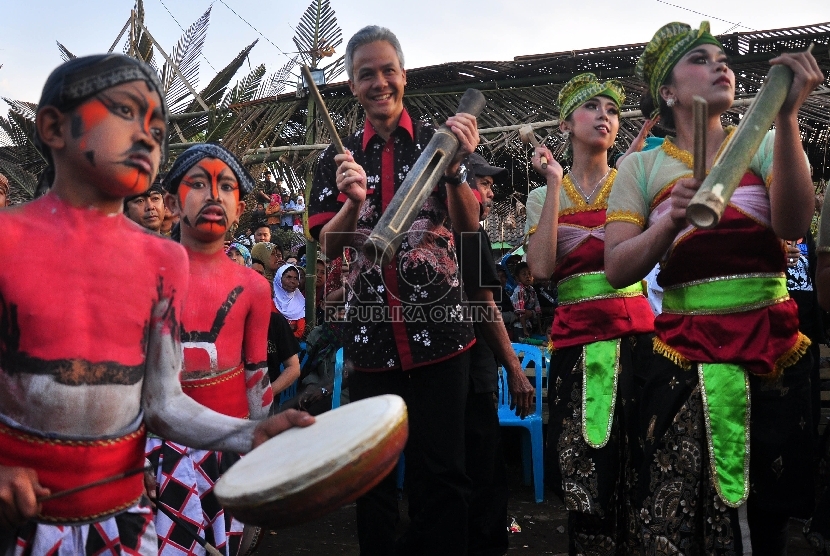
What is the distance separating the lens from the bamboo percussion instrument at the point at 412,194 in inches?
101

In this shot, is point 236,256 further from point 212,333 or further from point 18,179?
point 18,179

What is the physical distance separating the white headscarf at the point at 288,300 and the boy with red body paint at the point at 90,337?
6.59 meters

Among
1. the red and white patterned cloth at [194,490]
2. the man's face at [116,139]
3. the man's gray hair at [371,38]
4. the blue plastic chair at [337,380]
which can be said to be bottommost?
the blue plastic chair at [337,380]

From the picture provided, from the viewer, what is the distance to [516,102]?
1069cm

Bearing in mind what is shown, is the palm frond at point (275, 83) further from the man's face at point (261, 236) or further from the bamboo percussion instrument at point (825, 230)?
the bamboo percussion instrument at point (825, 230)

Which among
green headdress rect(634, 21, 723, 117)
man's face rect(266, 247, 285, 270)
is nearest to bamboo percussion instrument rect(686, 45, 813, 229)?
green headdress rect(634, 21, 723, 117)

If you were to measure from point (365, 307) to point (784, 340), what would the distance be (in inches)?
63.0

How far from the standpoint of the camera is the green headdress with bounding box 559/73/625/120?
165 inches

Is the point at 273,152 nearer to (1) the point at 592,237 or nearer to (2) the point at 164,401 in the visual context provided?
(1) the point at 592,237

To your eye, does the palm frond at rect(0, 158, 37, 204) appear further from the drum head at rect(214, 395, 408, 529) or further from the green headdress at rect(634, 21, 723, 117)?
the drum head at rect(214, 395, 408, 529)

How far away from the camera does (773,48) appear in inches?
386

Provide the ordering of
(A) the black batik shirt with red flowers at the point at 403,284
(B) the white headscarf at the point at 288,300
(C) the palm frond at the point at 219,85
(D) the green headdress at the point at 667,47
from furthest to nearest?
1. (C) the palm frond at the point at 219,85
2. (B) the white headscarf at the point at 288,300
3. (A) the black batik shirt with red flowers at the point at 403,284
4. (D) the green headdress at the point at 667,47

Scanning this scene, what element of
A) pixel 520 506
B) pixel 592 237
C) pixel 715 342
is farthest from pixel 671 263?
pixel 520 506

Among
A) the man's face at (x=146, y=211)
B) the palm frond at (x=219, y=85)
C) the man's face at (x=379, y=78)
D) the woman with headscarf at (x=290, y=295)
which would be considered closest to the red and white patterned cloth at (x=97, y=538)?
the man's face at (x=379, y=78)
